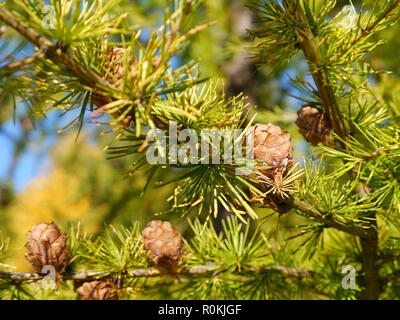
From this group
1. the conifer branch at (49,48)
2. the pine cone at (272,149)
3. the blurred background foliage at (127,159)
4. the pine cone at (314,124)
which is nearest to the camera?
the conifer branch at (49,48)

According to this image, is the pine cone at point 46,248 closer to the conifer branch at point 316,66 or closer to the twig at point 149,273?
the twig at point 149,273

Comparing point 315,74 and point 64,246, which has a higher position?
point 315,74

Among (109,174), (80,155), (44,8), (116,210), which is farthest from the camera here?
(80,155)

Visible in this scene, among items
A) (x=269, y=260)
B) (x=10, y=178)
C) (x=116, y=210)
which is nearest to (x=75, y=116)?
(x=269, y=260)

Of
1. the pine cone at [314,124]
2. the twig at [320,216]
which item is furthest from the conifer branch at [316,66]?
the twig at [320,216]

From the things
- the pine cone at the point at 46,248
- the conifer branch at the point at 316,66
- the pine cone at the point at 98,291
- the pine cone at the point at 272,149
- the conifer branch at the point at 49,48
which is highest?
the conifer branch at the point at 316,66

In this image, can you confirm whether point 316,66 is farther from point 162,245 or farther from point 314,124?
point 162,245

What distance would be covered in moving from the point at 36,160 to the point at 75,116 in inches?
121

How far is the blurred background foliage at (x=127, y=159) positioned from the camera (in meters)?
0.80

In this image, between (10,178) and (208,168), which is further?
(10,178)

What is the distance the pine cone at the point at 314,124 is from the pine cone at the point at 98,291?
32 centimetres

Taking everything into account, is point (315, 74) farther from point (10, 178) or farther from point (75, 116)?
point (10, 178)
